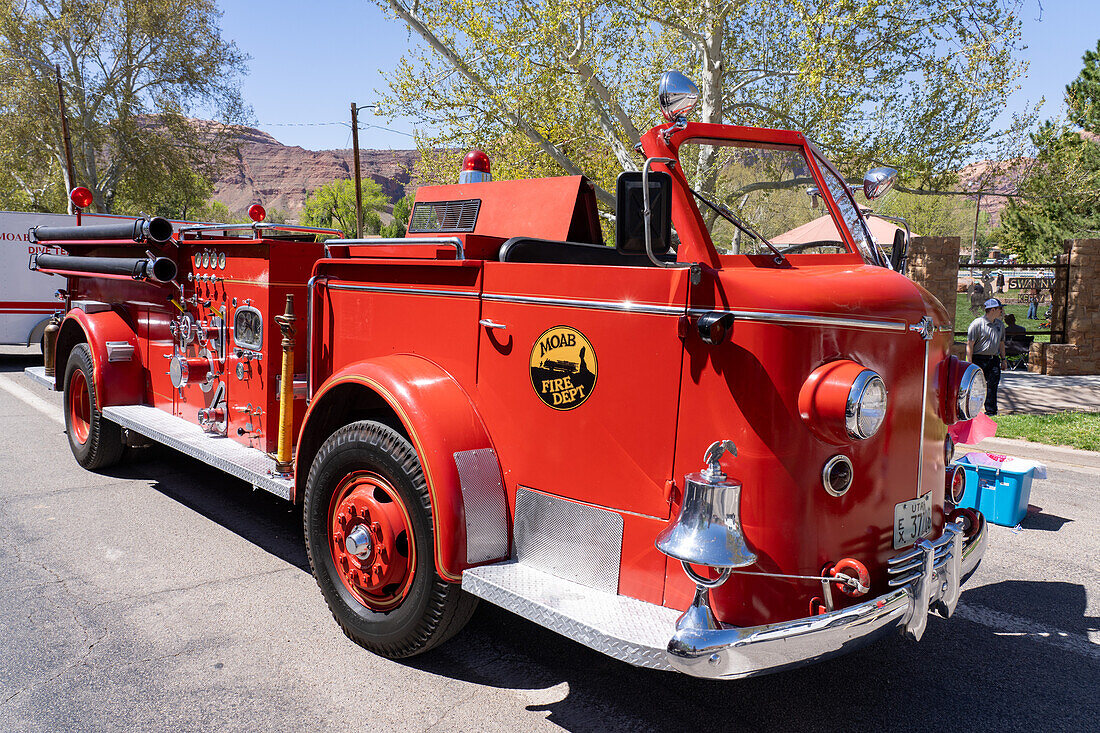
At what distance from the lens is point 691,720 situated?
2854 millimetres

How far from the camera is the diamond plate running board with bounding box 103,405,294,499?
3.97 meters

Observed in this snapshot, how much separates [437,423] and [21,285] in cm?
1343

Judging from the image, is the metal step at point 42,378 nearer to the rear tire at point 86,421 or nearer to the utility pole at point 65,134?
the rear tire at point 86,421

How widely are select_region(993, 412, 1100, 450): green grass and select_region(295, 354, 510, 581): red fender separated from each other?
7.24 meters

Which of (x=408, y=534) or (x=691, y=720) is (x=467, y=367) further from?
(x=691, y=720)

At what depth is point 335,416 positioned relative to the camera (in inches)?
144

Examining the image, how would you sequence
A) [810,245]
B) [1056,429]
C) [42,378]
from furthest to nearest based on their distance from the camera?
[1056,429]
[42,378]
[810,245]

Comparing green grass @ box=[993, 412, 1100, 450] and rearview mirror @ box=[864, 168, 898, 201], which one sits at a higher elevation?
rearview mirror @ box=[864, 168, 898, 201]

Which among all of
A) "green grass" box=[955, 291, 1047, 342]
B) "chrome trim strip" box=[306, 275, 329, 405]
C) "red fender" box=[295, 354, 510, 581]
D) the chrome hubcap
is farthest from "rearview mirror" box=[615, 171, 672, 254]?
"green grass" box=[955, 291, 1047, 342]

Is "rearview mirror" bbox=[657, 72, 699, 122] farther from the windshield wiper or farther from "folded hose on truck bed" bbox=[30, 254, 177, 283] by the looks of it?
"folded hose on truck bed" bbox=[30, 254, 177, 283]

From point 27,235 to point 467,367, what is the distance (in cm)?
1345

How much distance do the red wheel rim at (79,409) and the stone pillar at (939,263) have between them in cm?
1195

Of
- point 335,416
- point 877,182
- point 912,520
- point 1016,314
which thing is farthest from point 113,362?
point 1016,314

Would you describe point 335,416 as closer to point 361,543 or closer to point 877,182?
point 361,543
